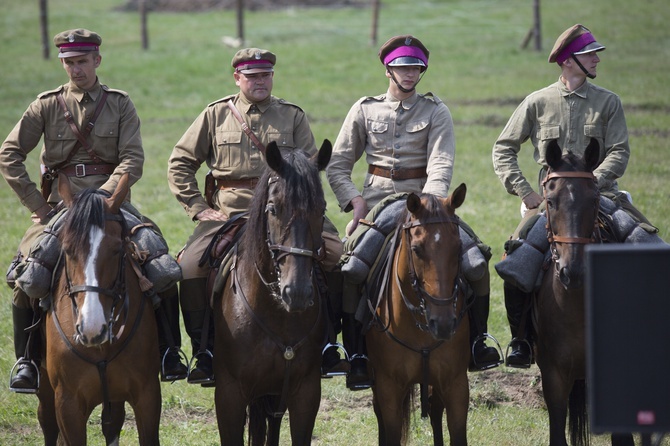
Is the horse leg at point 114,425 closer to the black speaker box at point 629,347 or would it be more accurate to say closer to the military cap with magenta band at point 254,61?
the military cap with magenta band at point 254,61

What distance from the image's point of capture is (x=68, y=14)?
34.3 meters

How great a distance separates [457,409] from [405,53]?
9.21ft

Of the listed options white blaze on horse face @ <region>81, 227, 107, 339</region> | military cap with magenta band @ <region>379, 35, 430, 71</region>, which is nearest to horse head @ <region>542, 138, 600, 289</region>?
military cap with magenta band @ <region>379, 35, 430, 71</region>

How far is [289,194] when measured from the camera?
5957mm

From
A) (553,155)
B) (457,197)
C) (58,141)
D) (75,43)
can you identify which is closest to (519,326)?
(553,155)

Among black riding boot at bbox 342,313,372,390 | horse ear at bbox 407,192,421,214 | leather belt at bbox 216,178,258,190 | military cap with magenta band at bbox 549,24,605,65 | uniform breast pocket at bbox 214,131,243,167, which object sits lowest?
black riding boot at bbox 342,313,372,390

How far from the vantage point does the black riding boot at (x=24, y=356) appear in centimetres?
690

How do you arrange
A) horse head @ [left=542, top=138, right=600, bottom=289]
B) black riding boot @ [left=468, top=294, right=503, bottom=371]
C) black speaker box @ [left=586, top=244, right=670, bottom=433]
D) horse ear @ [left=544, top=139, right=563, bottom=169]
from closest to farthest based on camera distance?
black speaker box @ [left=586, top=244, right=670, bottom=433] < horse head @ [left=542, top=138, right=600, bottom=289] < horse ear @ [left=544, top=139, right=563, bottom=169] < black riding boot @ [left=468, top=294, right=503, bottom=371]

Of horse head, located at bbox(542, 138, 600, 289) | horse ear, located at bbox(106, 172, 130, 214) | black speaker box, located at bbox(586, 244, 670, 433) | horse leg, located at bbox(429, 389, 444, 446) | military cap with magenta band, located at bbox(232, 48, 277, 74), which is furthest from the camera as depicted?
horse leg, located at bbox(429, 389, 444, 446)

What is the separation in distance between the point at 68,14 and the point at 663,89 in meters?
21.7

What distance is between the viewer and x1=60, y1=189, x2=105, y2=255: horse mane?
591 centimetres

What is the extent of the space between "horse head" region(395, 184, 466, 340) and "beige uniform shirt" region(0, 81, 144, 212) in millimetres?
2417

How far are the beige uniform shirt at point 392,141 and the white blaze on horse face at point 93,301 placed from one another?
231cm

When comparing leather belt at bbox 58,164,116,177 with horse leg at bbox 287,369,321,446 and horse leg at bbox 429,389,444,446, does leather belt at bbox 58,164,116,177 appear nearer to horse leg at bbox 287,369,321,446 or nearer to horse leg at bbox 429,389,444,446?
horse leg at bbox 287,369,321,446
